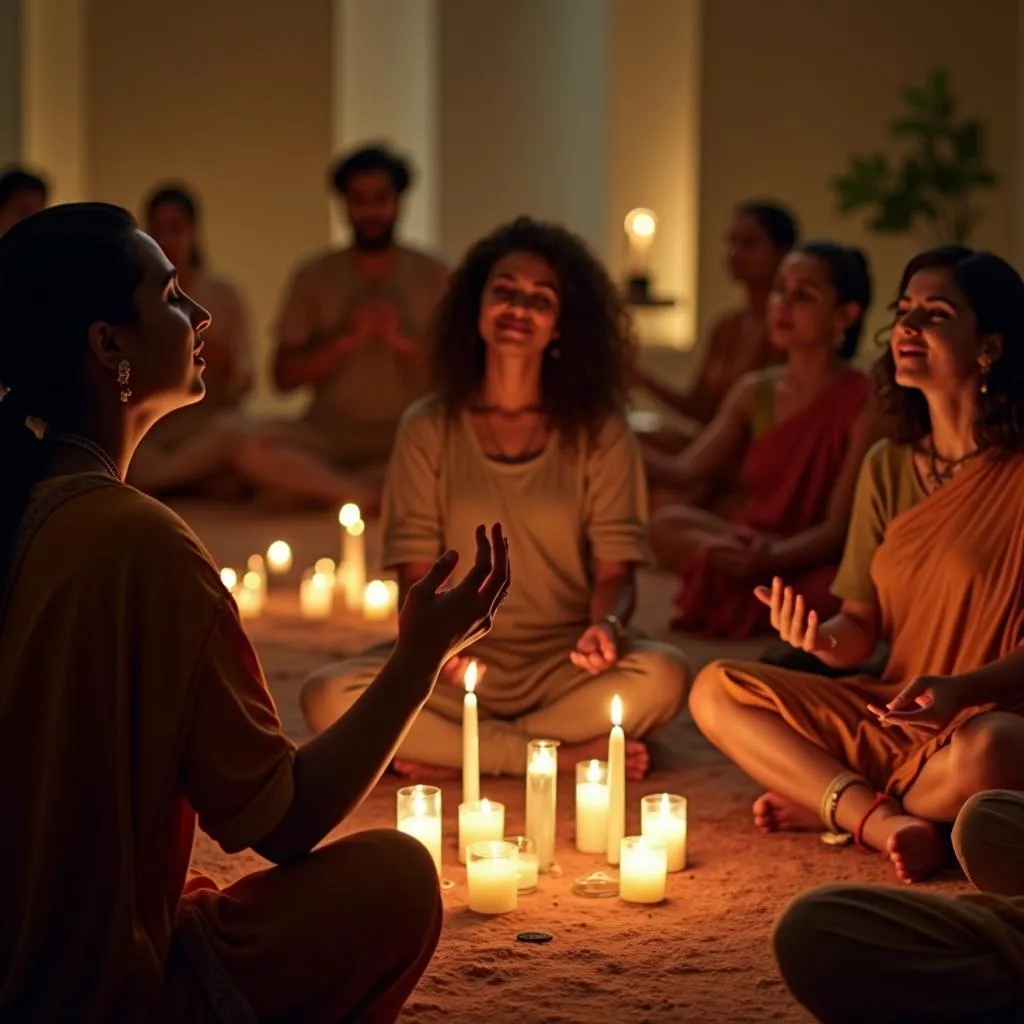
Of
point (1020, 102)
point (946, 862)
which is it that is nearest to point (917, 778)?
point (946, 862)

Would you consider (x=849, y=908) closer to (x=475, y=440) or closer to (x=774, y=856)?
(x=774, y=856)

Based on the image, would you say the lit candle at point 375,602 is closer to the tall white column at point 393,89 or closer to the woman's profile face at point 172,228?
the woman's profile face at point 172,228

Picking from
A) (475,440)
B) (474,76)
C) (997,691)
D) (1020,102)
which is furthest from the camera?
(474,76)

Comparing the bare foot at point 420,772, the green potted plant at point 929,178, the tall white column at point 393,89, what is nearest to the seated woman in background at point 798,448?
the bare foot at point 420,772

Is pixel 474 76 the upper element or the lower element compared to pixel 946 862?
upper

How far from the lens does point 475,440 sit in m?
4.45

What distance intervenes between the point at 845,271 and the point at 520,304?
1.47 m

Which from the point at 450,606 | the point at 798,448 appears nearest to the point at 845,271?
the point at 798,448

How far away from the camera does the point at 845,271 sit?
17.8 feet

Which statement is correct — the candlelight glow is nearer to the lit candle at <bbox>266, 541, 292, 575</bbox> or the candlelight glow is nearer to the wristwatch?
the lit candle at <bbox>266, 541, 292, 575</bbox>

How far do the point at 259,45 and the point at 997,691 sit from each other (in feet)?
26.5

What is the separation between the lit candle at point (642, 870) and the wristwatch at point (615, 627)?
0.83 meters

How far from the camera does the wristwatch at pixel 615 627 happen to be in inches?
166

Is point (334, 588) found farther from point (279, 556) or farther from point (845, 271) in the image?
point (845, 271)
